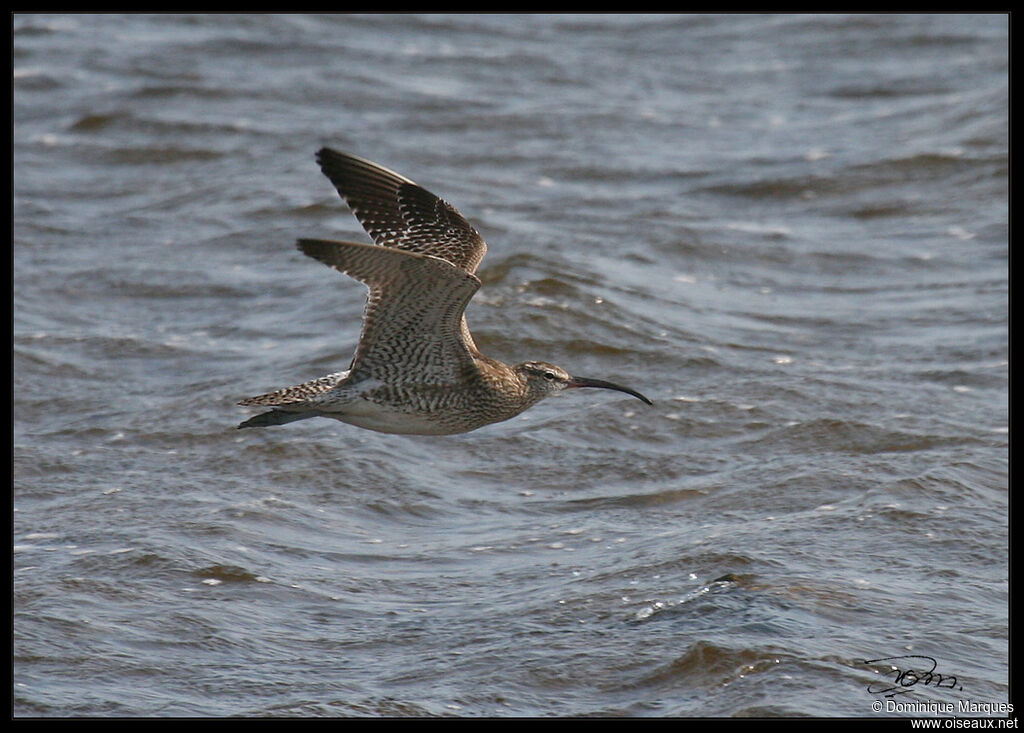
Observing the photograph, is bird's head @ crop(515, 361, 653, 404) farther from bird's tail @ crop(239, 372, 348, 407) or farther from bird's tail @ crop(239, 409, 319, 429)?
bird's tail @ crop(239, 409, 319, 429)

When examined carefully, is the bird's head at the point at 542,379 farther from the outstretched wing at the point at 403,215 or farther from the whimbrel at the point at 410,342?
the outstretched wing at the point at 403,215

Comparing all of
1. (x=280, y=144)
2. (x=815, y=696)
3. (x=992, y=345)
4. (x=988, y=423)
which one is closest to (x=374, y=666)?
(x=815, y=696)

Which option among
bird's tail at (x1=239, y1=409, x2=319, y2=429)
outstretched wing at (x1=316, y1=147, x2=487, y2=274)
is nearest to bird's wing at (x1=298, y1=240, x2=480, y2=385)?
bird's tail at (x1=239, y1=409, x2=319, y2=429)

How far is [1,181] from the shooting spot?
11594 millimetres

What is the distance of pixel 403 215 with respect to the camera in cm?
642

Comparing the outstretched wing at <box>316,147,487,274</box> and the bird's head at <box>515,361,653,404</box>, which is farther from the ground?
the outstretched wing at <box>316,147,487,274</box>

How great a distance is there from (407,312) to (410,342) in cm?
23

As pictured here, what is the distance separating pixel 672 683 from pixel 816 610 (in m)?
0.91
